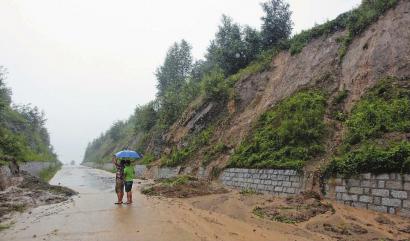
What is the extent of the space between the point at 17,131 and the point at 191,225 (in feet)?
155

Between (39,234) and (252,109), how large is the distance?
56.7 ft

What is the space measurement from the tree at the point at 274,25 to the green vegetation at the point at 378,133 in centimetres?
1684

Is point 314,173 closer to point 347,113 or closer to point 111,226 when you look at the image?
point 347,113

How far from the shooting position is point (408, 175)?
9008mm

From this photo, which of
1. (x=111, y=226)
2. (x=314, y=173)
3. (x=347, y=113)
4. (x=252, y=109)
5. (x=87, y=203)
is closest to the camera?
(x=111, y=226)

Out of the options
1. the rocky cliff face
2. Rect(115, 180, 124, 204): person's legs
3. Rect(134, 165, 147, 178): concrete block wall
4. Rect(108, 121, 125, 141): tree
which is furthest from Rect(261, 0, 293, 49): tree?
Rect(108, 121, 125, 141): tree

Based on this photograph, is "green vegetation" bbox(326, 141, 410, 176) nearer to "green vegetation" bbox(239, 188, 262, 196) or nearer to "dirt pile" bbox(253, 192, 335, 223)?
"dirt pile" bbox(253, 192, 335, 223)

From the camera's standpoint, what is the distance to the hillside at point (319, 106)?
1230cm

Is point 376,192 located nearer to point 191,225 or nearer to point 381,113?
point 381,113

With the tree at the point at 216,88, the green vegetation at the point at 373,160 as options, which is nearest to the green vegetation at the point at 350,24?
the tree at the point at 216,88

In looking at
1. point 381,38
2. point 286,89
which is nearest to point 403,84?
point 381,38

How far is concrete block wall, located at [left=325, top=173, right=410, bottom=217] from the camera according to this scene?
29.5 feet

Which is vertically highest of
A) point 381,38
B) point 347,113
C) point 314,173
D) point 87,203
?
point 381,38

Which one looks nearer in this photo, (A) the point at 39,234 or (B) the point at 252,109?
(A) the point at 39,234
